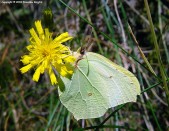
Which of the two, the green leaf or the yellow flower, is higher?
the yellow flower

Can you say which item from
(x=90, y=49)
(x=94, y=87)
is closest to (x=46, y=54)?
(x=94, y=87)

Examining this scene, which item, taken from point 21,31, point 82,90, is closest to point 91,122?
point 82,90

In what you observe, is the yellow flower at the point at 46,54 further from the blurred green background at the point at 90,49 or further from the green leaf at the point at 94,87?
the blurred green background at the point at 90,49

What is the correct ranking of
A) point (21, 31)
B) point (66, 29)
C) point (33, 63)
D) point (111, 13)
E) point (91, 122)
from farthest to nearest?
point (21, 31) → point (66, 29) → point (111, 13) → point (91, 122) → point (33, 63)

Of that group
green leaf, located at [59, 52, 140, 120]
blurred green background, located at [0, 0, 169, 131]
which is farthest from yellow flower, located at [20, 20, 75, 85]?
blurred green background, located at [0, 0, 169, 131]

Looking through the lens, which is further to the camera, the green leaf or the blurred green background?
the blurred green background

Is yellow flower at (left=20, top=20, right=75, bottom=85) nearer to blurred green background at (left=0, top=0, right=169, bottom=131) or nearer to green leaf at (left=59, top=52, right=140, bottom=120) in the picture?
green leaf at (left=59, top=52, right=140, bottom=120)

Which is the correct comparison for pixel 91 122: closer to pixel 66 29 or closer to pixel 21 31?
pixel 66 29
